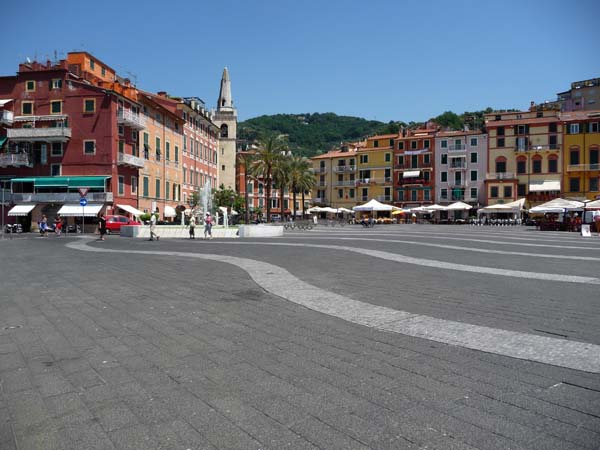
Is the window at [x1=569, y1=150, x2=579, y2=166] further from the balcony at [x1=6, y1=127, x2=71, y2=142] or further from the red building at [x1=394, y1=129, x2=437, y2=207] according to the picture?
the balcony at [x1=6, y1=127, x2=71, y2=142]

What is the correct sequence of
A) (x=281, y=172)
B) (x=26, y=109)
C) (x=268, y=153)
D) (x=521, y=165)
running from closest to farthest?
(x=26, y=109) < (x=268, y=153) < (x=281, y=172) < (x=521, y=165)

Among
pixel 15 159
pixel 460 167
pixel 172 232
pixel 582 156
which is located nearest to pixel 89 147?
pixel 15 159

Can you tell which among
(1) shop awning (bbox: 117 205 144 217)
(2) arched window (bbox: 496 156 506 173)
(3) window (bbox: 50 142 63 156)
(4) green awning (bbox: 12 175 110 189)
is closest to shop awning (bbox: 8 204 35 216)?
(4) green awning (bbox: 12 175 110 189)

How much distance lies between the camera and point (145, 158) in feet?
157

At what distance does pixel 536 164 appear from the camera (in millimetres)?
66562

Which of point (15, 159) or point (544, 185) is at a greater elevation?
point (15, 159)

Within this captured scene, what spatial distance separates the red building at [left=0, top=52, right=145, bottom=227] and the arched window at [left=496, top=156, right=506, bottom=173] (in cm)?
4971

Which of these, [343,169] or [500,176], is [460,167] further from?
[343,169]

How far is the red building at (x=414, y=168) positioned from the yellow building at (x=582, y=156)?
60.1 feet

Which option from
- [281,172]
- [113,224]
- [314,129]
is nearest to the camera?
[113,224]

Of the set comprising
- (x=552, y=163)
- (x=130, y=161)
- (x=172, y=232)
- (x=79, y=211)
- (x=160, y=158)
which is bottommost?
(x=172, y=232)

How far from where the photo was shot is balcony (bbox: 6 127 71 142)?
1661 inches

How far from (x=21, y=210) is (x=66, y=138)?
304 inches

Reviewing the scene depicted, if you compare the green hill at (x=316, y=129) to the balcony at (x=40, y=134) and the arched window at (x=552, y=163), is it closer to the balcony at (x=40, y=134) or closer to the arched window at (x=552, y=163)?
the arched window at (x=552, y=163)
